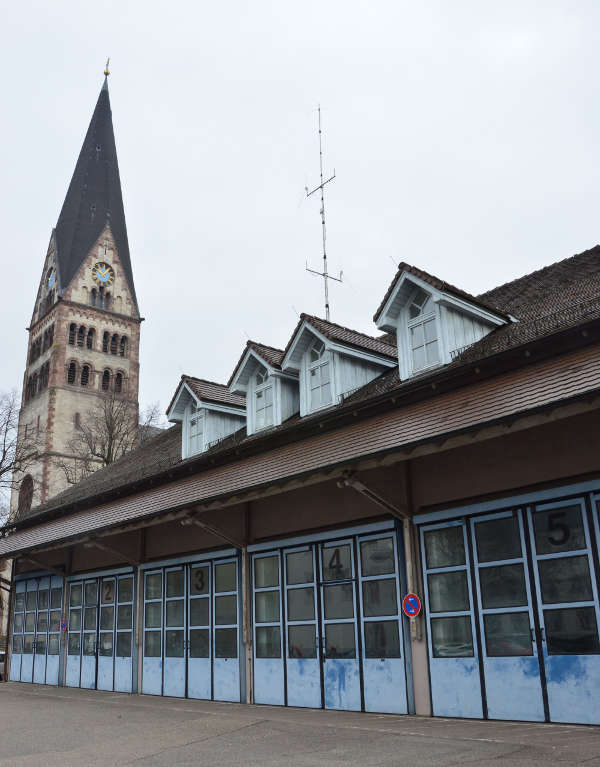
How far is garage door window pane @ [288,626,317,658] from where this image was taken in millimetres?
14211

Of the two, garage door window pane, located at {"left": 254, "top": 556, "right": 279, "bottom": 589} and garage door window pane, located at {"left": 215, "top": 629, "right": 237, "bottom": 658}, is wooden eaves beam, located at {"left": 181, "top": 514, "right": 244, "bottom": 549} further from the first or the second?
garage door window pane, located at {"left": 215, "top": 629, "right": 237, "bottom": 658}

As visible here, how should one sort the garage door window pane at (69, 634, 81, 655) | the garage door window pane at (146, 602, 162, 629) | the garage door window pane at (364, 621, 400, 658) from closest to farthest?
1. the garage door window pane at (364, 621, 400, 658)
2. the garage door window pane at (146, 602, 162, 629)
3. the garage door window pane at (69, 634, 81, 655)

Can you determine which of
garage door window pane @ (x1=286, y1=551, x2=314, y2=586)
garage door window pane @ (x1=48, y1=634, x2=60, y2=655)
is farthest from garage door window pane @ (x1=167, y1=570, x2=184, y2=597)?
garage door window pane @ (x1=48, y1=634, x2=60, y2=655)

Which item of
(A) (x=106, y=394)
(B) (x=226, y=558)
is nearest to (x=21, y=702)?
(B) (x=226, y=558)

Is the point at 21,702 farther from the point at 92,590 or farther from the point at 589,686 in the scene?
the point at 589,686

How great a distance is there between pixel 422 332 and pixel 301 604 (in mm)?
5641

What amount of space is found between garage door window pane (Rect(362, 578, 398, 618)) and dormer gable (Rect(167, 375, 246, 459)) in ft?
22.5

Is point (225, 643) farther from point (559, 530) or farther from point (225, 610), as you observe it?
point (559, 530)

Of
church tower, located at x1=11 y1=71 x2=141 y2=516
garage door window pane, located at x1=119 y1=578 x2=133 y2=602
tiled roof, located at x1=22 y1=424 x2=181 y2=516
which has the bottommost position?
garage door window pane, located at x1=119 y1=578 x2=133 y2=602

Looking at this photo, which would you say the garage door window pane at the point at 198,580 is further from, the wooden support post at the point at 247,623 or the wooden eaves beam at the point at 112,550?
the wooden eaves beam at the point at 112,550

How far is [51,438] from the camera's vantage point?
225 feet

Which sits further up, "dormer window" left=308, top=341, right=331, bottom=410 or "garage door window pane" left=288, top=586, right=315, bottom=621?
"dormer window" left=308, top=341, right=331, bottom=410

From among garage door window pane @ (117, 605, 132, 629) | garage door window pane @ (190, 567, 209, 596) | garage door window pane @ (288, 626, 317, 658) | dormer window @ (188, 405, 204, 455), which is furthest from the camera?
garage door window pane @ (117, 605, 132, 629)

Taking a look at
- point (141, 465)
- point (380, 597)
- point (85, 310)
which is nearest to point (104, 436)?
point (85, 310)
